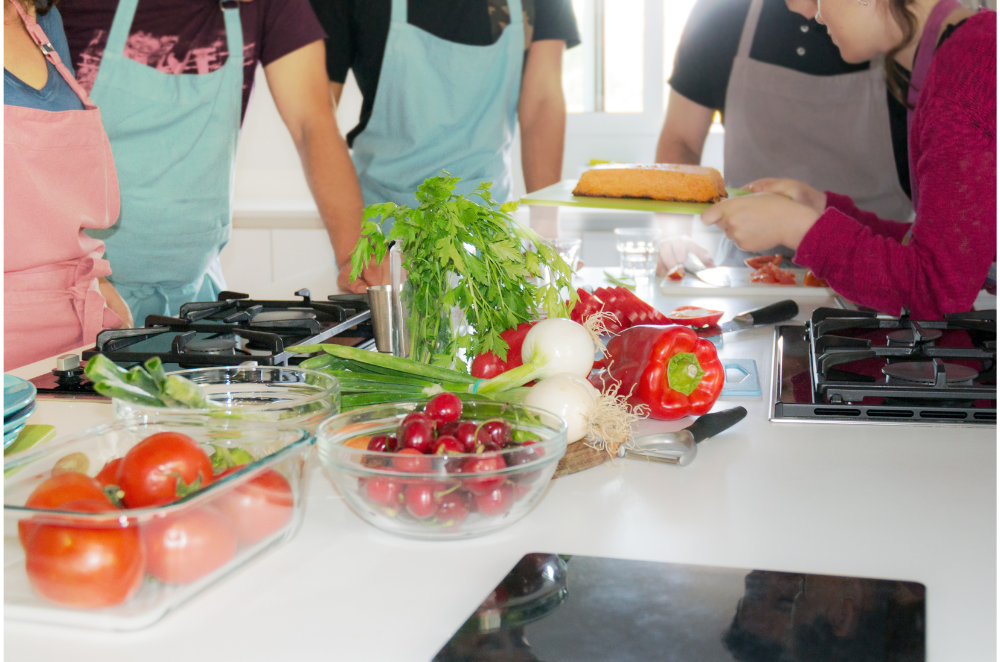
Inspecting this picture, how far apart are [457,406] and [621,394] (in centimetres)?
31

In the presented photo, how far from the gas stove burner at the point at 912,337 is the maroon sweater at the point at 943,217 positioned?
0.40 feet

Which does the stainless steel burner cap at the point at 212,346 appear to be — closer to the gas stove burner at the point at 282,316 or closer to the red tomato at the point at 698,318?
the gas stove burner at the point at 282,316

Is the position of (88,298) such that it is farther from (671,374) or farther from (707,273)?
(707,273)

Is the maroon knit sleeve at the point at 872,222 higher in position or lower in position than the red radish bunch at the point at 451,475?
higher

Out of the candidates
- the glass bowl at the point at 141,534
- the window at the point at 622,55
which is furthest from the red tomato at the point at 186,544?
the window at the point at 622,55

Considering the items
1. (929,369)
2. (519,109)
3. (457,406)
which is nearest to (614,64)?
Answer: (519,109)

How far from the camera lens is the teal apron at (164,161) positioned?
180cm

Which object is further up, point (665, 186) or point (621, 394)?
point (665, 186)

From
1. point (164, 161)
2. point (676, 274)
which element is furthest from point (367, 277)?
point (676, 274)

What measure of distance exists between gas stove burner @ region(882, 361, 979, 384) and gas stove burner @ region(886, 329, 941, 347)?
75mm

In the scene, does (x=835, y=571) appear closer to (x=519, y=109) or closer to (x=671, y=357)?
(x=671, y=357)

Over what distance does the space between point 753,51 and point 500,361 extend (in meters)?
1.87

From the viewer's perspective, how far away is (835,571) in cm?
62

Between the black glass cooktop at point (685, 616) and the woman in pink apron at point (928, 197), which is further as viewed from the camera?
the woman in pink apron at point (928, 197)
